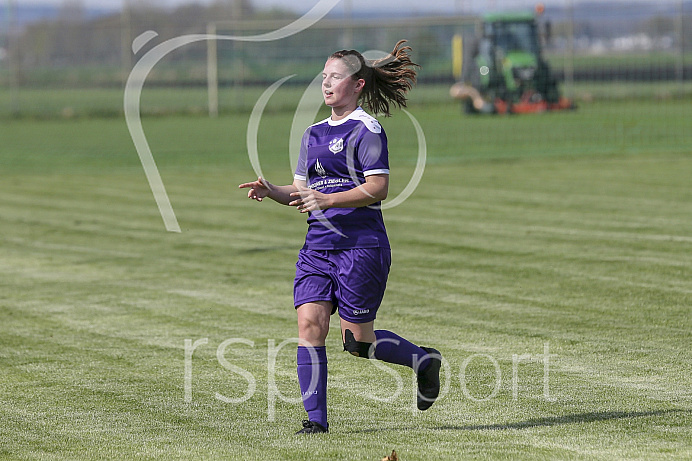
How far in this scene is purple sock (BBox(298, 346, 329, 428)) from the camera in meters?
5.50

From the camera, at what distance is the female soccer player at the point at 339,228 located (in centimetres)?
553

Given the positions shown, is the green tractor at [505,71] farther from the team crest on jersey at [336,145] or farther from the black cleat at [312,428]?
the black cleat at [312,428]

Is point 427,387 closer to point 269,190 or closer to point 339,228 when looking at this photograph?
point 339,228

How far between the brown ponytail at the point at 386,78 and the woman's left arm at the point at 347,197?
2.31 feet

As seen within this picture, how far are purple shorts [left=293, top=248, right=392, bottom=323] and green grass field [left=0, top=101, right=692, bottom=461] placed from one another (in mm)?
631

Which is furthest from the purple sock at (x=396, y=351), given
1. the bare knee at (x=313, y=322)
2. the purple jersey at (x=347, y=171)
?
the purple jersey at (x=347, y=171)

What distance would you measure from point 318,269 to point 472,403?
1.21m

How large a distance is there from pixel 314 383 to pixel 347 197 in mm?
954

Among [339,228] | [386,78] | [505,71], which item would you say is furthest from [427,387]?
[505,71]

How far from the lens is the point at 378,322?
8430mm

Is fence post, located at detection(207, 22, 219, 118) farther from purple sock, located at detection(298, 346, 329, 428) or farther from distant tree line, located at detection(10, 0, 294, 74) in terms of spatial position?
purple sock, located at detection(298, 346, 329, 428)

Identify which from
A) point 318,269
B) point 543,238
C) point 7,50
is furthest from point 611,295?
point 7,50

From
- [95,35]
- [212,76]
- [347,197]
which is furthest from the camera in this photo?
[95,35]

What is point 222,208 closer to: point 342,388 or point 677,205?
point 677,205
